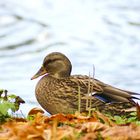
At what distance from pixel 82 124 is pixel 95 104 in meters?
2.03

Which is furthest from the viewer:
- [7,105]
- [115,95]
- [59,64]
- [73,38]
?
[73,38]

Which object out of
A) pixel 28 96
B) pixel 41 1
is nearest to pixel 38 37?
pixel 41 1

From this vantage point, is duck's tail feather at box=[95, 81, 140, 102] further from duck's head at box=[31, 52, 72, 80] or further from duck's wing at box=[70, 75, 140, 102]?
duck's head at box=[31, 52, 72, 80]

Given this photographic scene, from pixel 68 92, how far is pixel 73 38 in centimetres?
1135

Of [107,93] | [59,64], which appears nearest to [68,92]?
[107,93]

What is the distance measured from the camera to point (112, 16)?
21.8 meters

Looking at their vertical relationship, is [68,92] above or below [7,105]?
above

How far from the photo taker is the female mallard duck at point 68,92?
28.8ft

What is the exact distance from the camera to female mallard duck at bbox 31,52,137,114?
28.8 feet

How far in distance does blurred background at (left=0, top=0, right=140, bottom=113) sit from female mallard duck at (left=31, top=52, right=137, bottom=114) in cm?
456

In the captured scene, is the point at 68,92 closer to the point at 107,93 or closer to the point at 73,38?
the point at 107,93

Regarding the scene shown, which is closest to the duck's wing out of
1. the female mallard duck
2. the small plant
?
the female mallard duck

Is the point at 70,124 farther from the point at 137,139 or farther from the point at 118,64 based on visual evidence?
the point at 118,64

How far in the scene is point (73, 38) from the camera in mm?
20250
